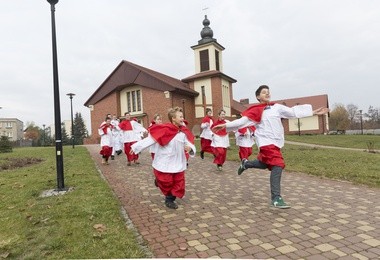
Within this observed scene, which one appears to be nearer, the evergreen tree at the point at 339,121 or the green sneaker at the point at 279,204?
the green sneaker at the point at 279,204

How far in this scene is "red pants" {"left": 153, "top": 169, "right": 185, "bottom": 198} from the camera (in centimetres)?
582

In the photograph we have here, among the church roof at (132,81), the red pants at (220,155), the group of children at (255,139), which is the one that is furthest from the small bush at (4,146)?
the group of children at (255,139)

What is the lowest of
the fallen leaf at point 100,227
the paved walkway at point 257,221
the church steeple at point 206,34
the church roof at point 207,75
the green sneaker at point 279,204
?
the paved walkway at point 257,221

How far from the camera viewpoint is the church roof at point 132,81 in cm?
3744

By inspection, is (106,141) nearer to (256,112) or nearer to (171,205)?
(171,205)

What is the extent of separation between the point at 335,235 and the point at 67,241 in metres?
3.44

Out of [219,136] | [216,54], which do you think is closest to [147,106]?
[216,54]

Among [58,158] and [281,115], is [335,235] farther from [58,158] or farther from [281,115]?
[58,158]

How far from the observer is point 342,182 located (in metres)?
8.02

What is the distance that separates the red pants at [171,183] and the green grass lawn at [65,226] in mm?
907

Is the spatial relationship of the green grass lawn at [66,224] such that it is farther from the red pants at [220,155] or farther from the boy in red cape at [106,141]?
the boy in red cape at [106,141]

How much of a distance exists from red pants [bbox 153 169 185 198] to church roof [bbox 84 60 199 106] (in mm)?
30887

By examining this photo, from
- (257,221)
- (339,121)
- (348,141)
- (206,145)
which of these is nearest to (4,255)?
(257,221)

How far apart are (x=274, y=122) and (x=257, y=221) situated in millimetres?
1824
